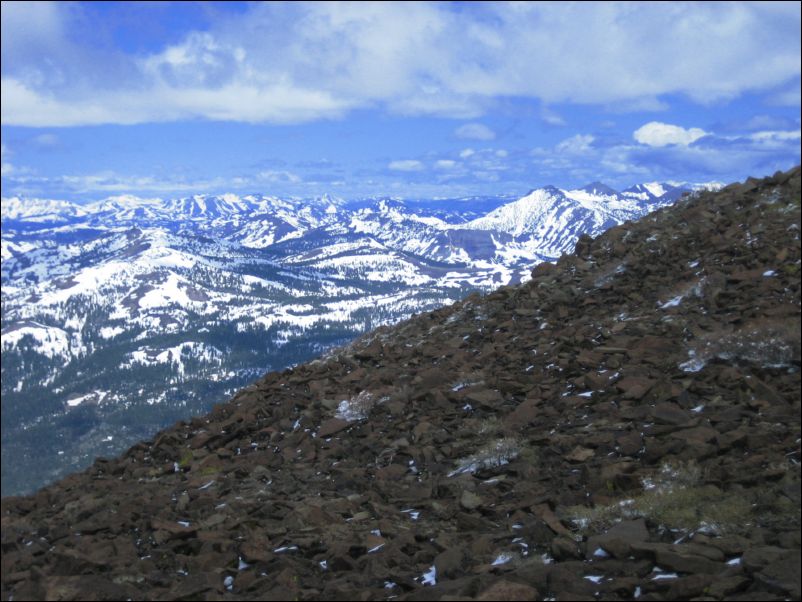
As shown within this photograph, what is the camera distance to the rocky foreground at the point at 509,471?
10594 millimetres

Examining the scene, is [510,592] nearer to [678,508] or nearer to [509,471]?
[678,508]

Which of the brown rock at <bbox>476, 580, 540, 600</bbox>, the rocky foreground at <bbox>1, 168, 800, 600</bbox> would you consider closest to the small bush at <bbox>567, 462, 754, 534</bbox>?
the rocky foreground at <bbox>1, 168, 800, 600</bbox>

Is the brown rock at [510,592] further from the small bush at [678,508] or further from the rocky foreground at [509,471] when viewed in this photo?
the small bush at [678,508]

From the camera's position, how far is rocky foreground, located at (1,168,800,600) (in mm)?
10594

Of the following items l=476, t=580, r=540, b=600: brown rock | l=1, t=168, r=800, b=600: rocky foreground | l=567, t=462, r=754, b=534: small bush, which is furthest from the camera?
l=567, t=462, r=754, b=534: small bush

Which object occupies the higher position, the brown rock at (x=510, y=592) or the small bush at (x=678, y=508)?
the small bush at (x=678, y=508)

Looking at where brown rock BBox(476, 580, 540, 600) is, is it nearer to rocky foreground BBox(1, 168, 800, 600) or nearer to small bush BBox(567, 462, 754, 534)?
rocky foreground BBox(1, 168, 800, 600)

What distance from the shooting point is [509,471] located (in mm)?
15945

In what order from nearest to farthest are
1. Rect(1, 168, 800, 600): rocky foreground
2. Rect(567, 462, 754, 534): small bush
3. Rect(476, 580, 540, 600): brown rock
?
1. Rect(476, 580, 540, 600): brown rock
2. Rect(1, 168, 800, 600): rocky foreground
3. Rect(567, 462, 754, 534): small bush

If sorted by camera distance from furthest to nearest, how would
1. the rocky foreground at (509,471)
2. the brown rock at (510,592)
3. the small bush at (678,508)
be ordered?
the small bush at (678,508) < the rocky foreground at (509,471) < the brown rock at (510,592)

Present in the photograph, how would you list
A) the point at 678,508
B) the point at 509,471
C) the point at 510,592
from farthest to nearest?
the point at 509,471
the point at 678,508
the point at 510,592

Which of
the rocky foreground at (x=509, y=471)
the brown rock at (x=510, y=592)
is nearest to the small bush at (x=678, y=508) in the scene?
the rocky foreground at (x=509, y=471)

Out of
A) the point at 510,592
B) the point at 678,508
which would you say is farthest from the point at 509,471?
the point at 510,592

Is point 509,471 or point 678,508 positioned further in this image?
point 509,471
